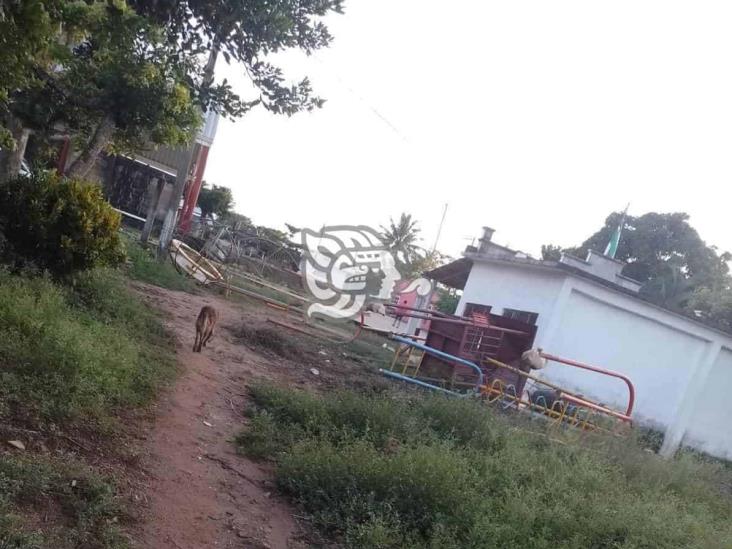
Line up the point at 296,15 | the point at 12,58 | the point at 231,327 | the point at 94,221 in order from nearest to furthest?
the point at 12,58, the point at 94,221, the point at 296,15, the point at 231,327

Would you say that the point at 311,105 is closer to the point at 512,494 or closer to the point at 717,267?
the point at 512,494

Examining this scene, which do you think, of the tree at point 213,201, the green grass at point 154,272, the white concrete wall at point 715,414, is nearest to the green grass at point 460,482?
the green grass at point 154,272

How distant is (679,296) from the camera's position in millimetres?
28547

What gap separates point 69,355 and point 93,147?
12.2 ft

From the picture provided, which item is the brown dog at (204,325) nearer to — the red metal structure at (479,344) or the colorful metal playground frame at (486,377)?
the colorful metal playground frame at (486,377)

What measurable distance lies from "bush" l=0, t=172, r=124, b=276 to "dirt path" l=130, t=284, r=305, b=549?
1.71 meters

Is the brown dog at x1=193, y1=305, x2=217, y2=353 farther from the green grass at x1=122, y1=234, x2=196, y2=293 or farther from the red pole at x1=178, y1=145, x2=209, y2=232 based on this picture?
the red pole at x1=178, y1=145, x2=209, y2=232

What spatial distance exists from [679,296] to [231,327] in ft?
79.7

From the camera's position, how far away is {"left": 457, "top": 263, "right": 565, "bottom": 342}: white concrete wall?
1251 cm

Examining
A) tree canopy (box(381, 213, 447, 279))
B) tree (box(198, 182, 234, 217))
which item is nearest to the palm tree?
tree canopy (box(381, 213, 447, 279))

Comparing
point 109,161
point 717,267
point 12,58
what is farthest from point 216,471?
point 717,267

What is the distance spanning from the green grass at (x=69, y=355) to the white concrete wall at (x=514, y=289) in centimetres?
788

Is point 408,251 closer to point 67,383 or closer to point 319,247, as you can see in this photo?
point 319,247

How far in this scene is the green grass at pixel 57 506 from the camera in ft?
9.77
